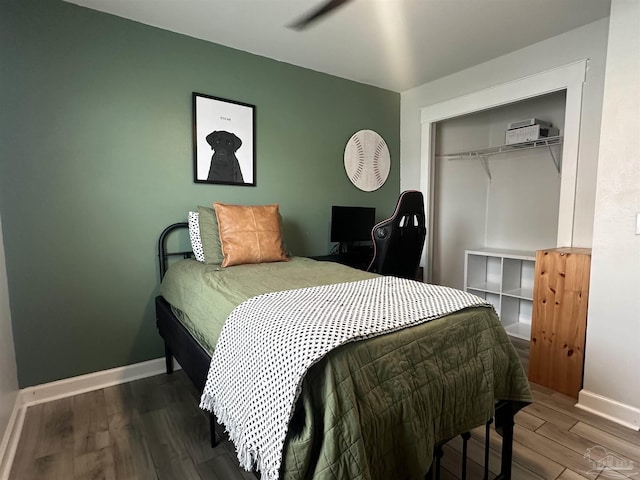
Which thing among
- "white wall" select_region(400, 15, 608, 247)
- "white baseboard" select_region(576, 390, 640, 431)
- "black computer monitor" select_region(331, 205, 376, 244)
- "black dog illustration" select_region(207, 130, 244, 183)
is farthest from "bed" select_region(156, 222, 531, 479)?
"white wall" select_region(400, 15, 608, 247)

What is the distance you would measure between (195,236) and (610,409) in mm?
2616

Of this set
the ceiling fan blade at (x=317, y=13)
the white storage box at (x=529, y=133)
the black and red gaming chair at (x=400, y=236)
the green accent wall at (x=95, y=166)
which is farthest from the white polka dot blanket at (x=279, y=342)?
the white storage box at (x=529, y=133)

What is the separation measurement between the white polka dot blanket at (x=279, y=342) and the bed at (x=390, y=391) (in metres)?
0.04

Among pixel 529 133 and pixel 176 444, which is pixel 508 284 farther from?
pixel 176 444

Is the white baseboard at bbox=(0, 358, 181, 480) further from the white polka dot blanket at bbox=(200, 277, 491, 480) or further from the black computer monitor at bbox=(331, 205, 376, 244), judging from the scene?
the black computer monitor at bbox=(331, 205, 376, 244)

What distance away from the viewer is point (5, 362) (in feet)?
5.58

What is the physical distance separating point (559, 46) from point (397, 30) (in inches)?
47.1

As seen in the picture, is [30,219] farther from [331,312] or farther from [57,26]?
[331,312]

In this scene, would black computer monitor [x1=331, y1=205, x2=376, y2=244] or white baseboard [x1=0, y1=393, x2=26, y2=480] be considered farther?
black computer monitor [x1=331, y1=205, x2=376, y2=244]

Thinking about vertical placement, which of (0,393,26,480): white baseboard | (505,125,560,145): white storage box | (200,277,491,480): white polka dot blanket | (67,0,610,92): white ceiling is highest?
(67,0,610,92): white ceiling

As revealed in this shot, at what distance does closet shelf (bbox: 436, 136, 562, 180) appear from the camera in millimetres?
3113

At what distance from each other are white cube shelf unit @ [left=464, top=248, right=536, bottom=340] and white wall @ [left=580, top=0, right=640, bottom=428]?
1.21 m

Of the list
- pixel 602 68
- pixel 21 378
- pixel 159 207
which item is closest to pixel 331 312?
pixel 159 207

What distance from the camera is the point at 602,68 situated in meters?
2.27
